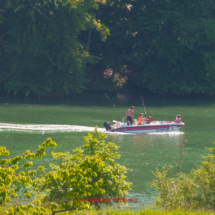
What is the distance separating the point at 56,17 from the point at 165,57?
509 inches

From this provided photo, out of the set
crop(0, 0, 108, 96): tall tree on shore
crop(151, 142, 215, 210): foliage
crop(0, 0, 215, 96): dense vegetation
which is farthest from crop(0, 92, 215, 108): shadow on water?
crop(151, 142, 215, 210): foliage

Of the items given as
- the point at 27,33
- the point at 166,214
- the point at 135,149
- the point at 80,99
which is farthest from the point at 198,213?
the point at 27,33

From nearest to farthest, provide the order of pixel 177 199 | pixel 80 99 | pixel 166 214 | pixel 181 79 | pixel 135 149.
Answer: pixel 166 214
pixel 177 199
pixel 135 149
pixel 80 99
pixel 181 79

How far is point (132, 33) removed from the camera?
4697 cm

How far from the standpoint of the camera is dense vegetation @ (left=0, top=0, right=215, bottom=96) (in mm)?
41406

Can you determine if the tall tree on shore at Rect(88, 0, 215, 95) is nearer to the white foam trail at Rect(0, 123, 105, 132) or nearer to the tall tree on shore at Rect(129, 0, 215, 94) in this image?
the tall tree on shore at Rect(129, 0, 215, 94)

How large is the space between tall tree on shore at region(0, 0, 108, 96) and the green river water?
306 cm

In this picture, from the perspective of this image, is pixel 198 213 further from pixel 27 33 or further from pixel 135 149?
pixel 27 33

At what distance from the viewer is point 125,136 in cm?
2300

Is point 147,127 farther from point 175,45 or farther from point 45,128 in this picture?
point 175,45

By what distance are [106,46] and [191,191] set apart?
39.8 meters

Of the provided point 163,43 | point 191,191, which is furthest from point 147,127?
point 163,43

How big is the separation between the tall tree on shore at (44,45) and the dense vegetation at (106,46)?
99 millimetres

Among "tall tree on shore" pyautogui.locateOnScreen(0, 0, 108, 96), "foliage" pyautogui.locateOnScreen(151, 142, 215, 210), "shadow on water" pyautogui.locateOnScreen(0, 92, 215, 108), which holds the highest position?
"tall tree on shore" pyautogui.locateOnScreen(0, 0, 108, 96)
